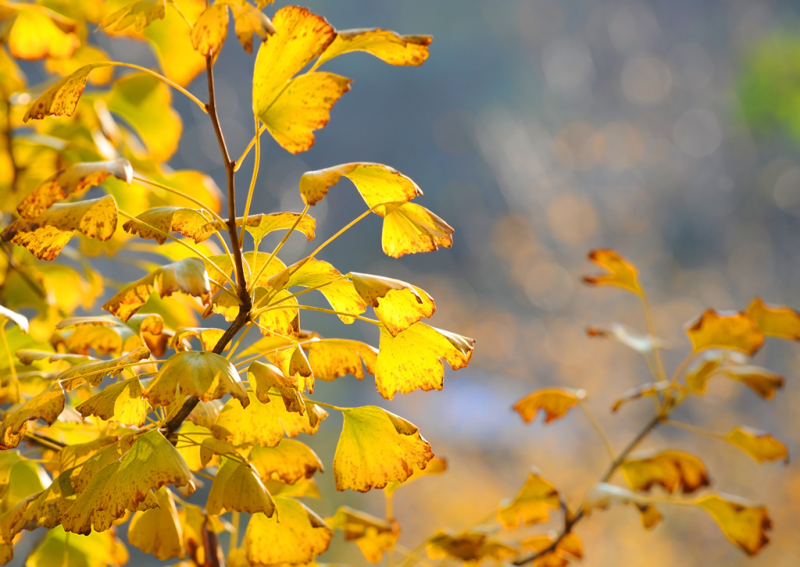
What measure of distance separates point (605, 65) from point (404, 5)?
3300mm

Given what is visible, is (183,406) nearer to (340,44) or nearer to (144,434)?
(144,434)

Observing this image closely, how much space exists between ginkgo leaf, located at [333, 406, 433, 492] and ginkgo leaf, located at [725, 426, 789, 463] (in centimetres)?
31

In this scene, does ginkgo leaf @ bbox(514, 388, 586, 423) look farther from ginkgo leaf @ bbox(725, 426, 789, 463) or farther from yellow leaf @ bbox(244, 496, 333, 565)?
yellow leaf @ bbox(244, 496, 333, 565)

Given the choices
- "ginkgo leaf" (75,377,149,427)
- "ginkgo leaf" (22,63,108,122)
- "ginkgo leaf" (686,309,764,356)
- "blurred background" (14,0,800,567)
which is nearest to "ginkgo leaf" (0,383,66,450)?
"ginkgo leaf" (75,377,149,427)

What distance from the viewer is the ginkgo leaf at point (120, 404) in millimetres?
251

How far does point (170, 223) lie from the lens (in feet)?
0.87

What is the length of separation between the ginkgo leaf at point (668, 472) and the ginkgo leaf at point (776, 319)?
0.38 feet

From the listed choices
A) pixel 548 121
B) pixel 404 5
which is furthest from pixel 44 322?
pixel 404 5

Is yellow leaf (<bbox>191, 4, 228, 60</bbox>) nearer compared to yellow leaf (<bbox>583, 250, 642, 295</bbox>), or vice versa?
yellow leaf (<bbox>191, 4, 228, 60</bbox>)

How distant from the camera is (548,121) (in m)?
7.59

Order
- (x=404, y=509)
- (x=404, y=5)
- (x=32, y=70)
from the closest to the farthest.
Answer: (x=404, y=509) → (x=32, y=70) → (x=404, y=5)

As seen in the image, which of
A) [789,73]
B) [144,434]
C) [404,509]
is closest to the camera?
[144,434]

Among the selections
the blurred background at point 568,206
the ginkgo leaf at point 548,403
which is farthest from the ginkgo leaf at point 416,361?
the blurred background at point 568,206

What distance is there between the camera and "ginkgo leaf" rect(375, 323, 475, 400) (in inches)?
11.3
